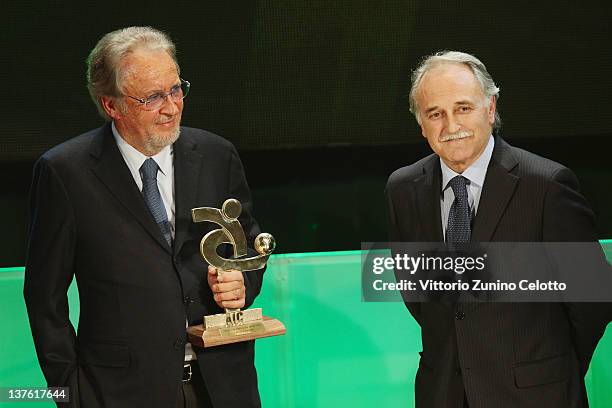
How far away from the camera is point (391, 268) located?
282 centimetres

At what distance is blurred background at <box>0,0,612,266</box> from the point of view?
443cm

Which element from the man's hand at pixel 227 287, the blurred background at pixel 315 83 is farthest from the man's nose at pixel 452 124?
the blurred background at pixel 315 83

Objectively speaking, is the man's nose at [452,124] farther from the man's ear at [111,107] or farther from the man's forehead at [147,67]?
the man's ear at [111,107]

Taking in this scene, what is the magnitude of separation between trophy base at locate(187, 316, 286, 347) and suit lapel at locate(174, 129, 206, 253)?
0.22 meters

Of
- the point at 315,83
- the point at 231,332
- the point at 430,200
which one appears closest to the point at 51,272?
the point at 231,332

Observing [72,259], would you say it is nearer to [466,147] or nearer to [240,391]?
[240,391]

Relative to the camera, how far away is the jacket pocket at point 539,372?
7.46ft

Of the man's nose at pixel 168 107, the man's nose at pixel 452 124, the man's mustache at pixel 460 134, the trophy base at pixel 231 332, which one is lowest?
the trophy base at pixel 231 332

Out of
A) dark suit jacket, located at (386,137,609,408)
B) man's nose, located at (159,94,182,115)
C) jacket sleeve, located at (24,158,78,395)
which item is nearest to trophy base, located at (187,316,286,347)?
jacket sleeve, located at (24,158,78,395)

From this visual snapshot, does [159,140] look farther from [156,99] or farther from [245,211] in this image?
[245,211]

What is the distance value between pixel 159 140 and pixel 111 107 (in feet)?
0.55

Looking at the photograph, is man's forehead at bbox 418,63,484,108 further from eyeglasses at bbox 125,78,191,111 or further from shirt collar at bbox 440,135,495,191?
eyeglasses at bbox 125,78,191,111

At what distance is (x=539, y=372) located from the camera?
227 centimetres

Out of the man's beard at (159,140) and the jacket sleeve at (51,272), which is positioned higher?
the man's beard at (159,140)
